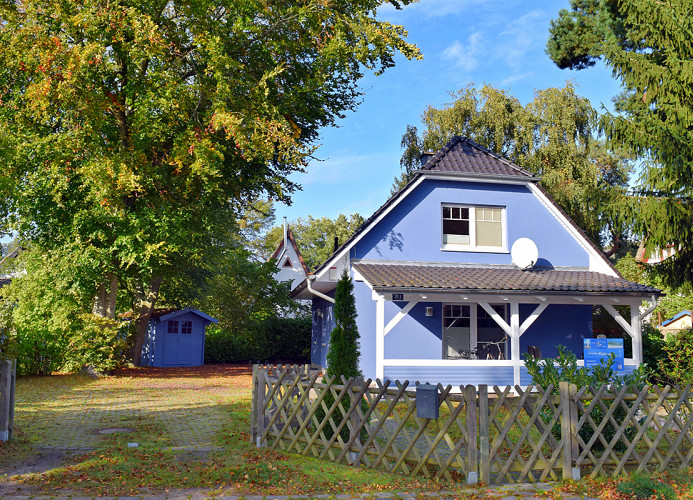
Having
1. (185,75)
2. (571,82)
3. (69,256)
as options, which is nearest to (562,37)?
(571,82)

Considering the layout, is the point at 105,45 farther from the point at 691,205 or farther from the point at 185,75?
the point at 691,205

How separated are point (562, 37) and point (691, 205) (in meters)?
12.4

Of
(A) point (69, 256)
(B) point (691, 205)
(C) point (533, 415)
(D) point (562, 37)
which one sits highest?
(D) point (562, 37)

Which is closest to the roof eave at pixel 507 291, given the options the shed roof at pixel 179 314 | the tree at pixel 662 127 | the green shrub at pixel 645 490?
the tree at pixel 662 127

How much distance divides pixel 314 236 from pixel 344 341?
226 feet

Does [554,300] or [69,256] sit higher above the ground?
[69,256]

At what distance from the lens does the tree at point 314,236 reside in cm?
7175

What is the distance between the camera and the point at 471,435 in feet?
24.0

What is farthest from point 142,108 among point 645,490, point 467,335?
point 645,490

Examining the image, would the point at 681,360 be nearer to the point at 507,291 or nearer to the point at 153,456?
the point at 507,291

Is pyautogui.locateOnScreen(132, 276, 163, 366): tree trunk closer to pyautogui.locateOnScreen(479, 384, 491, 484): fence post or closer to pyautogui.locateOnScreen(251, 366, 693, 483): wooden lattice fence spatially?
pyautogui.locateOnScreen(251, 366, 693, 483): wooden lattice fence

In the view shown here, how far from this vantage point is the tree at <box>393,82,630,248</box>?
29.7 m

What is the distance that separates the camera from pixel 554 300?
16500mm

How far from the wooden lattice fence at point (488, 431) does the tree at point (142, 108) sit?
40.7ft
